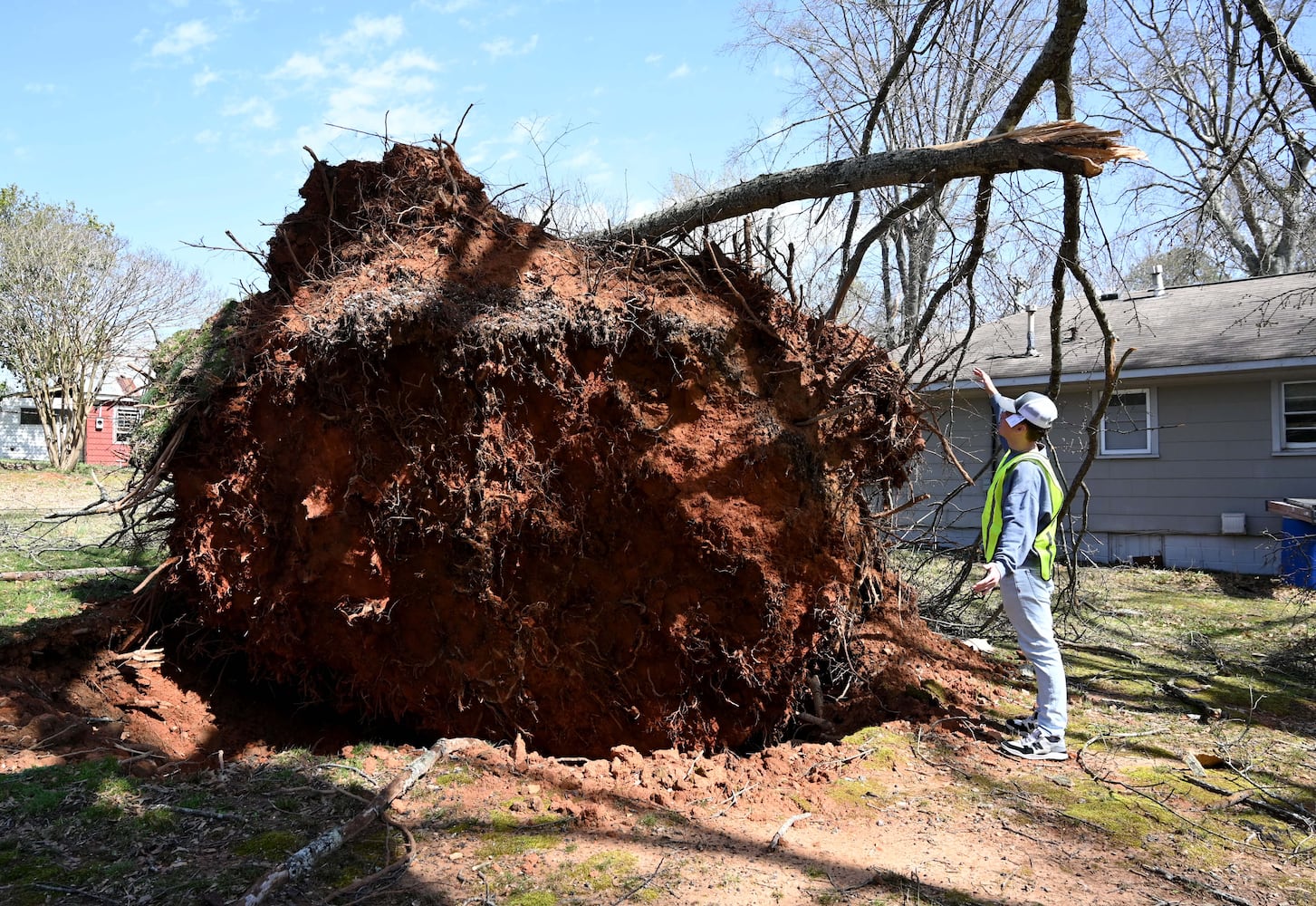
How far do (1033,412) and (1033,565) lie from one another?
92cm

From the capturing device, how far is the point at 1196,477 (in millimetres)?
12719

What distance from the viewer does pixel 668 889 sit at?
3211 millimetres

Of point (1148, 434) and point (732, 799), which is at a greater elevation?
point (1148, 434)

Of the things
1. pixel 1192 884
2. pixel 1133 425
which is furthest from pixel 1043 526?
pixel 1133 425

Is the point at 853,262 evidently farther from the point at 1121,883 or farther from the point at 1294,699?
the point at 1294,699

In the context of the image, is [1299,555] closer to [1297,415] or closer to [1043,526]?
[1297,415]

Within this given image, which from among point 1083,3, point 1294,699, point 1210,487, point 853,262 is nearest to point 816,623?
point 853,262

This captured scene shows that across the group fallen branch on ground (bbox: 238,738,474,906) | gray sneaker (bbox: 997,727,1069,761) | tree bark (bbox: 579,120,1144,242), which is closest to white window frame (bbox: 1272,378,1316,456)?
tree bark (bbox: 579,120,1144,242)

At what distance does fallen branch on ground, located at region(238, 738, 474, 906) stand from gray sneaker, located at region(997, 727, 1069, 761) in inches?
129

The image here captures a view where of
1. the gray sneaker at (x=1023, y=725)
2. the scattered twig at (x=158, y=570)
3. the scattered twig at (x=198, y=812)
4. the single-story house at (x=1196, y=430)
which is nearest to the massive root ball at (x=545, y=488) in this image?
the scattered twig at (x=158, y=570)

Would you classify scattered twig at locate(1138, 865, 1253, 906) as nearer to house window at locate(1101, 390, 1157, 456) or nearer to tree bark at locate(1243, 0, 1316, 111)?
A: tree bark at locate(1243, 0, 1316, 111)

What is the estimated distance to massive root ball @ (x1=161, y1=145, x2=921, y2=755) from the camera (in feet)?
16.9

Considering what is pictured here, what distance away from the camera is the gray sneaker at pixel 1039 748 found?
466cm

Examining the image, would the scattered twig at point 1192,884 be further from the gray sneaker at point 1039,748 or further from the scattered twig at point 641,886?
the scattered twig at point 641,886
